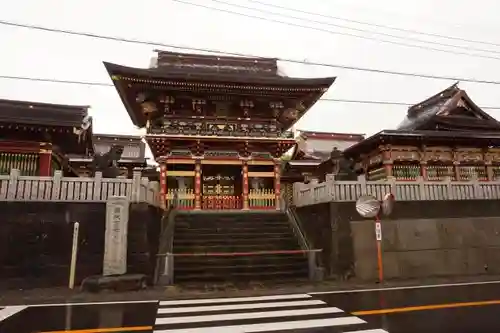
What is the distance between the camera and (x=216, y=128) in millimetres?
18797

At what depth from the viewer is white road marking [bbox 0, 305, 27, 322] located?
21.2 ft

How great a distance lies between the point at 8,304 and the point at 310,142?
30283 millimetres

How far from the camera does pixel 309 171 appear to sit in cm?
2686

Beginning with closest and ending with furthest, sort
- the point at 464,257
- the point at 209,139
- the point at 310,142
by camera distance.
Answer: the point at 464,257, the point at 209,139, the point at 310,142

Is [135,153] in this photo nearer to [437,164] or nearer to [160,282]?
[160,282]

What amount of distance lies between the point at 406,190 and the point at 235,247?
7.06m

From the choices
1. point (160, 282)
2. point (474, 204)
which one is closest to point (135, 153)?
point (160, 282)

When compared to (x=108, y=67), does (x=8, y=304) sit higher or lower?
lower

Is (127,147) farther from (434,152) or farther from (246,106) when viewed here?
(434,152)

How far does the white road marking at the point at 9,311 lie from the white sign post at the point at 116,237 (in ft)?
8.92

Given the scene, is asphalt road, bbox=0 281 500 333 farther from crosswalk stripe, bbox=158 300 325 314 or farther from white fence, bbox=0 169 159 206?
white fence, bbox=0 169 159 206

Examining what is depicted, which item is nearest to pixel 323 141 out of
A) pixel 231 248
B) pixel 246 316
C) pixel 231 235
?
pixel 231 235

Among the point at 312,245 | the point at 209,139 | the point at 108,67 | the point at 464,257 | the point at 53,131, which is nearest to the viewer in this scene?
the point at 464,257

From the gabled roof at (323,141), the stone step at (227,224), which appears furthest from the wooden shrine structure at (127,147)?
the gabled roof at (323,141)
